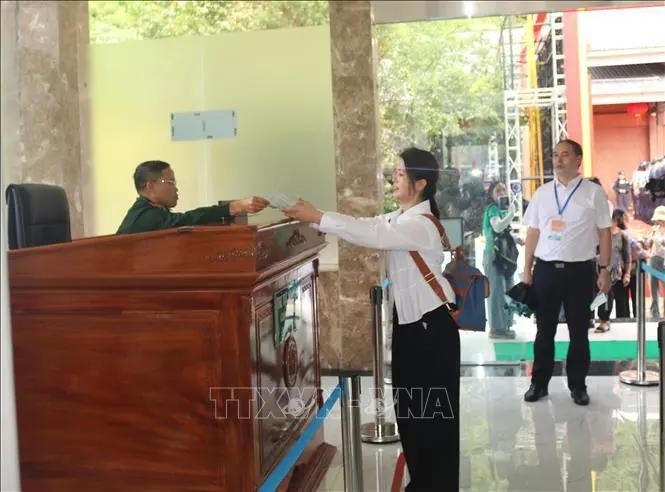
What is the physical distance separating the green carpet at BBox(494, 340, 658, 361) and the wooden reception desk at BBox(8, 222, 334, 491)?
3.50 meters

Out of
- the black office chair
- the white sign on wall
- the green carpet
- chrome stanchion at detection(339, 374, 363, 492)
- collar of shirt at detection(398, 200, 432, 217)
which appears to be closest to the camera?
chrome stanchion at detection(339, 374, 363, 492)

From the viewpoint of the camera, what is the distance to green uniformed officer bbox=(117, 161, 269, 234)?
2906mm

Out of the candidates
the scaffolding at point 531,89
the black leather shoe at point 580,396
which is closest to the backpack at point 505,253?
the scaffolding at point 531,89

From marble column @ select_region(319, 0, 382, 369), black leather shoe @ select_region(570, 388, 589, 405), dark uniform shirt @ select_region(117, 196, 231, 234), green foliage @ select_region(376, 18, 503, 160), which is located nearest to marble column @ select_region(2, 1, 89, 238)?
marble column @ select_region(319, 0, 382, 369)

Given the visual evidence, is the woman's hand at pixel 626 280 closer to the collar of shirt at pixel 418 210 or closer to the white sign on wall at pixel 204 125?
the white sign on wall at pixel 204 125

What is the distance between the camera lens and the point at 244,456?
2.21 m

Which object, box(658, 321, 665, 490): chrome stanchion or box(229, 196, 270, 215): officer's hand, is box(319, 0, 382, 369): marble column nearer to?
box(229, 196, 270, 215): officer's hand

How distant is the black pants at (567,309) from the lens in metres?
4.43

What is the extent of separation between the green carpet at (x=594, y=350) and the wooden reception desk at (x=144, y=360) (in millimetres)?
3497

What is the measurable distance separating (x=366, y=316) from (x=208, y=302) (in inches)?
123

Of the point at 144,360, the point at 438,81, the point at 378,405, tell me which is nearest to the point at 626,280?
the point at 438,81

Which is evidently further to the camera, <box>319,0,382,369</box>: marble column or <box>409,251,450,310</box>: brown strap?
<box>319,0,382,369</box>: marble column

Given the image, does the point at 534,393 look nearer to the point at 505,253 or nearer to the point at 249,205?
the point at 505,253

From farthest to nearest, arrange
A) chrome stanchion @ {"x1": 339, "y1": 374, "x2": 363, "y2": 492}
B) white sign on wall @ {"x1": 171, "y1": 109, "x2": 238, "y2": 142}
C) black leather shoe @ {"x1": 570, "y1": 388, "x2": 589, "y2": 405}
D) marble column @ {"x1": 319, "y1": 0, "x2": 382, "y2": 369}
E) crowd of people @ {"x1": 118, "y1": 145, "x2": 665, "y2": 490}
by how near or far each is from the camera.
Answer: white sign on wall @ {"x1": 171, "y1": 109, "x2": 238, "y2": 142} < marble column @ {"x1": 319, "y1": 0, "x2": 382, "y2": 369} < black leather shoe @ {"x1": 570, "y1": 388, "x2": 589, "y2": 405} < crowd of people @ {"x1": 118, "y1": 145, "x2": 665, "y2": 490} < chrome stanchion @ {"x1": 339, "y1": 374, "x2": 363, "y2": 492}
